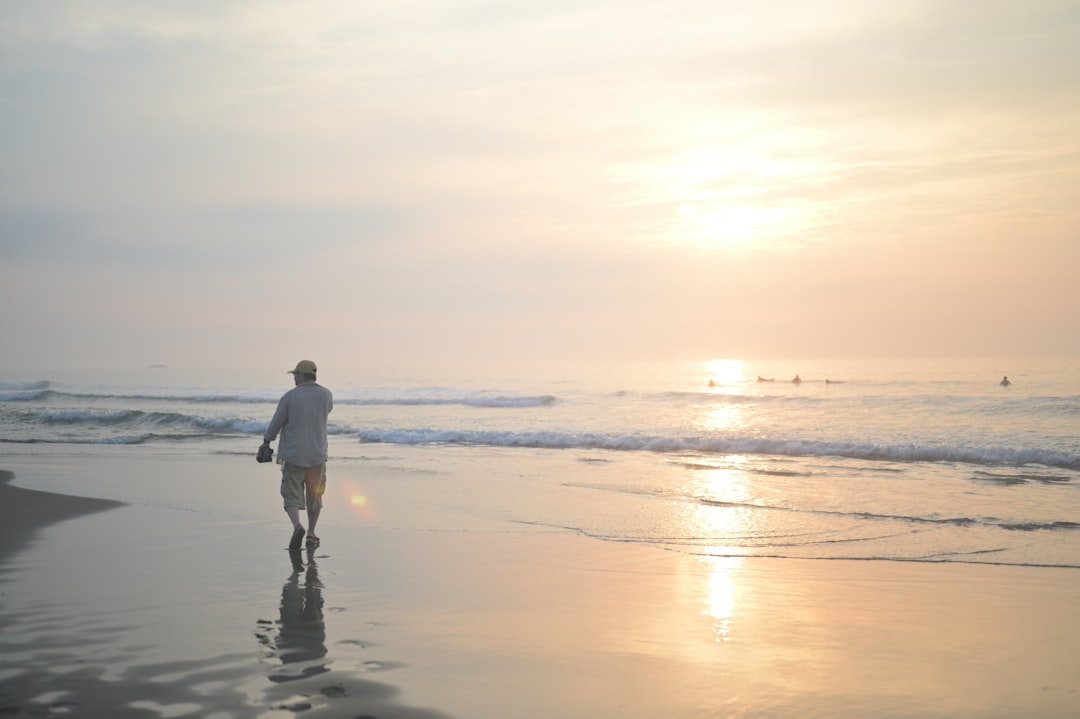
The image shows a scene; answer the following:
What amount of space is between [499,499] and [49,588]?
6.93m


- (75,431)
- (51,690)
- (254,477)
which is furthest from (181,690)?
(75,431)

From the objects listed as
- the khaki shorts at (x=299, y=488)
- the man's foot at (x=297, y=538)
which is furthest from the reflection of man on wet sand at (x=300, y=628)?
the khaki shorts at (x=299, y=488)

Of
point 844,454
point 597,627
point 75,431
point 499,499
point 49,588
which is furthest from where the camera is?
point 75,431

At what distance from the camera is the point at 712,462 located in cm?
1933

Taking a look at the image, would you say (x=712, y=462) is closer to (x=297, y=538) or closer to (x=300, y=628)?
(x=297, y=538)

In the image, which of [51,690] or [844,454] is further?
[844,454]

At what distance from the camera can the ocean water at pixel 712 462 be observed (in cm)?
1070

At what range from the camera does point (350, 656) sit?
5449 millimetres

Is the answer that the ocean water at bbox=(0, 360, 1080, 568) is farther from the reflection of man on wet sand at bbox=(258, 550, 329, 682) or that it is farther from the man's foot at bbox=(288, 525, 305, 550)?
the reflection of man on wet sand at bbox=(258, 550, 329, 682)

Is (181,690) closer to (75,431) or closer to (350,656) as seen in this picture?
(350,656)

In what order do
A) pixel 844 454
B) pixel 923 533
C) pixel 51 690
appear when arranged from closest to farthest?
pixel 51 690 < pixel 923 533 < pixel 844 454

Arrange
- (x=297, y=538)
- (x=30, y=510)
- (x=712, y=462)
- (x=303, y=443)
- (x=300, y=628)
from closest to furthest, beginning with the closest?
(x=300, y=628) → (x=297, y=538) → (x=303, y=443) → (x=30, y=510) → (x=712, y=462)

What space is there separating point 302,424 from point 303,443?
0.20 meters

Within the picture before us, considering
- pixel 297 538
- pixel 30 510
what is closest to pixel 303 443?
pixel 297 538
